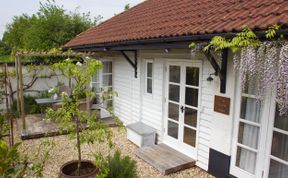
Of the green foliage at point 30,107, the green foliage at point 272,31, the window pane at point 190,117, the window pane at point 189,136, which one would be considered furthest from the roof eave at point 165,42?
the green foliage at point 30,107

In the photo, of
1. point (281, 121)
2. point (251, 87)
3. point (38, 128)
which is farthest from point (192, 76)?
point (38, 128)

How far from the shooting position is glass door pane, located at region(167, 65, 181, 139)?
18.0ft

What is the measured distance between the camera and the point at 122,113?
8.02 meters

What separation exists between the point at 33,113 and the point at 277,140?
856 cm

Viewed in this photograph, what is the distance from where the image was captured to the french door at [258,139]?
3.52 meters

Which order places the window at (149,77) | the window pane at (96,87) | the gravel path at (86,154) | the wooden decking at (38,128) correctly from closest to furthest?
the gravel path at (86,154) < the window at (149,77) < the wooden decking at (38,128) < the window pane at (96,87)

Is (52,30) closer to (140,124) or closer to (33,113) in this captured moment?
(33,113)

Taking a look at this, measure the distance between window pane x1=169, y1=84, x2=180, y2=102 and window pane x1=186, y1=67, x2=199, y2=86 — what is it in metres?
0.40

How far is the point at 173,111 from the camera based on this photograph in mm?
5703

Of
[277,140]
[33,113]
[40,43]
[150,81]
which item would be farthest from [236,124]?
[40,43]

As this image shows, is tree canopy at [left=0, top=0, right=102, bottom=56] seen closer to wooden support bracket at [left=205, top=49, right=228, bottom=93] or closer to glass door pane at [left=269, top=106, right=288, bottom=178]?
wooden support bracket at [left=205, top=49, right=228, bottom=93]

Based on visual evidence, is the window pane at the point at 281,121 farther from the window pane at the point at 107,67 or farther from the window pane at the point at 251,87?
the window pane at the point at 107,67

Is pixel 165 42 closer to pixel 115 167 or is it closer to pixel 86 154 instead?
pixel 115 167

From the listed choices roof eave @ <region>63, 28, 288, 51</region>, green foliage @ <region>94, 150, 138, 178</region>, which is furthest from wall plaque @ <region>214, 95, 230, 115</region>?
green foliage @ <region>94, 150, 138, 178</region>
